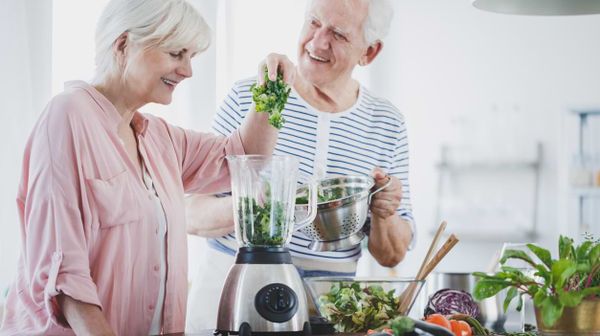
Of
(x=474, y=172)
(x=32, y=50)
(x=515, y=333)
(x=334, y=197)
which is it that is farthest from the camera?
(x=474, y=172)

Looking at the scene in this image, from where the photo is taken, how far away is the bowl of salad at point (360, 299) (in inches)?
75.5

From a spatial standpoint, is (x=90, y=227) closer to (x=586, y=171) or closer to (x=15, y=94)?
(x=15, y=94)

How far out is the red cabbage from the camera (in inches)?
85.0

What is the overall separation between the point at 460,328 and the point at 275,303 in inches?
15.1

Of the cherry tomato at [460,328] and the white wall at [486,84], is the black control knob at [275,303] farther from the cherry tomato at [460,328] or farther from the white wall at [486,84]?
the white wall at [486,84]

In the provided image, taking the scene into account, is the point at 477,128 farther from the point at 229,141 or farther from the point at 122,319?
the point at 122,319

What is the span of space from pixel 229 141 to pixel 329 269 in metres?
0.51

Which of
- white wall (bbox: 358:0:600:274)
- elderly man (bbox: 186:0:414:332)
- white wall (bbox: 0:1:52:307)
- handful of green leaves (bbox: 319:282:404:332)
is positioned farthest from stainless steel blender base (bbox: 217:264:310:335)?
white wall (bbox: 358:0:600:274)

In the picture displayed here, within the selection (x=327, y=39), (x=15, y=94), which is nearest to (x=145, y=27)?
(x=15, y=94)

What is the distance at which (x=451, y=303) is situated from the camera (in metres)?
2.17

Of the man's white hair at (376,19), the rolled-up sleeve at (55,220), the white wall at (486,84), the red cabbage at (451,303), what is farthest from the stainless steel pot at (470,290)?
the white wall at (486,84)

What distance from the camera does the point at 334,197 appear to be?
2.23 metres

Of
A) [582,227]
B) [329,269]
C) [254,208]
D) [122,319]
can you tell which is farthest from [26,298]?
[582,227]

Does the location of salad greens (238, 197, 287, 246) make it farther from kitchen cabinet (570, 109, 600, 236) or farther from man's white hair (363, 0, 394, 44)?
kitchen cabinet (570, 109, 600, 236)
